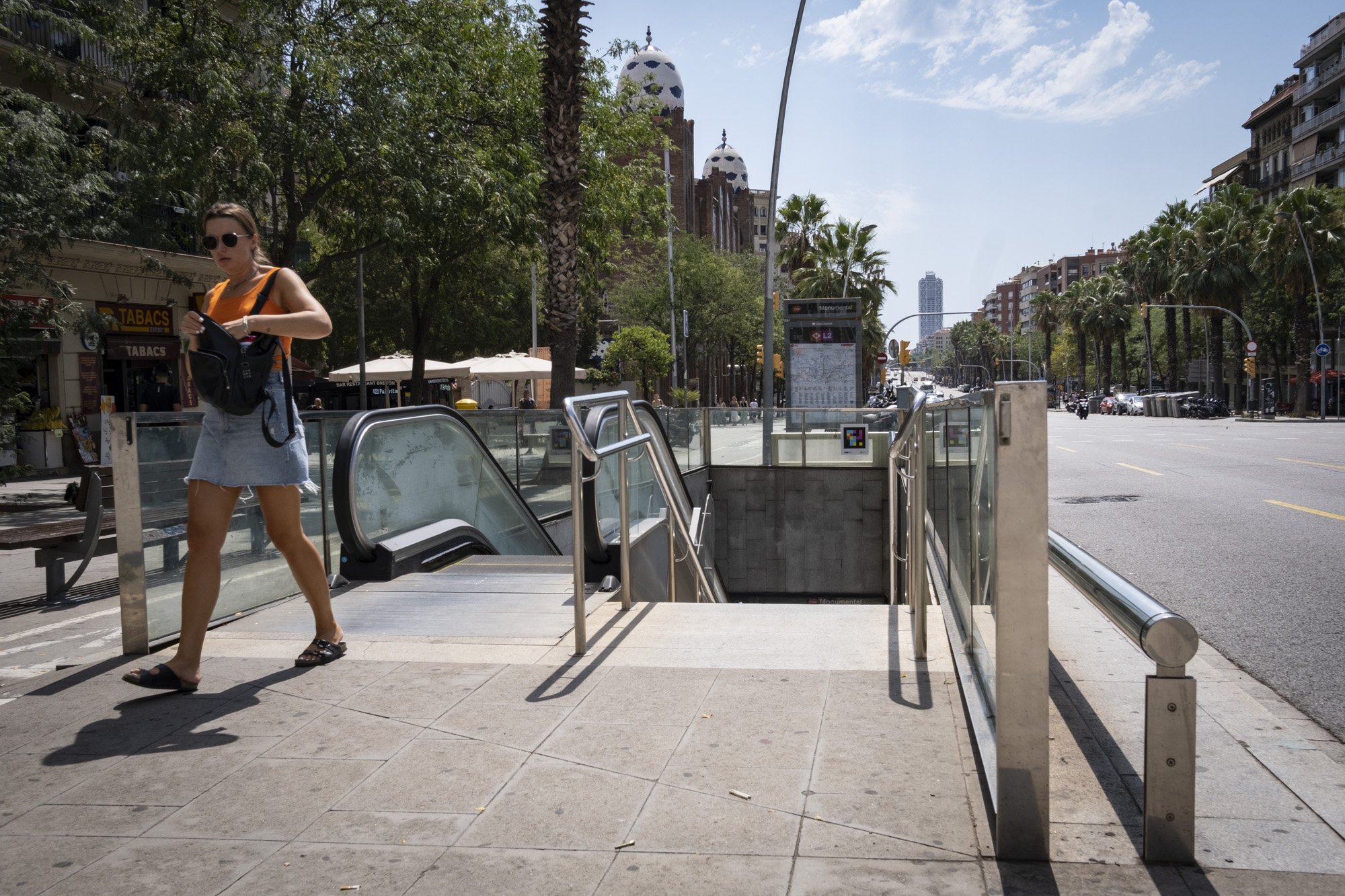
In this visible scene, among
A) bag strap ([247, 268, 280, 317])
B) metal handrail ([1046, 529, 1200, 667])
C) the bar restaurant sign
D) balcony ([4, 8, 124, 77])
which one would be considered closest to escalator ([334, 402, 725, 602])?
bag strap ([247, 268, 280, 317])

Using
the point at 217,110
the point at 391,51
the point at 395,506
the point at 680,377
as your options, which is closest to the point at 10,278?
the point at 217,110

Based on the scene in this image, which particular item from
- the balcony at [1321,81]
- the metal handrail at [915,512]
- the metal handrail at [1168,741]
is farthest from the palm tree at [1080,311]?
the metal handrail at [1168,741]

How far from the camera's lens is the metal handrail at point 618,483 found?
482 centimetres

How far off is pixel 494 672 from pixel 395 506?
2990 mm

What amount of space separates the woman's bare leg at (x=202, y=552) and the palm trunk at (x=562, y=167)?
11.7 meters

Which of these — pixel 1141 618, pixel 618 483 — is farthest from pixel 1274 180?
pixel 1141 618

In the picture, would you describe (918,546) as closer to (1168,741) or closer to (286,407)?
(1168,741)

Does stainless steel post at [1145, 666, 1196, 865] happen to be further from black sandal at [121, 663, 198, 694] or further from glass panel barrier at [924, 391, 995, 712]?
black sandal at [121, 663, 198, 694]

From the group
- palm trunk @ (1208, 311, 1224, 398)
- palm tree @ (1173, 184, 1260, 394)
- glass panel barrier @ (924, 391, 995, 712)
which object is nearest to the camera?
glass panel barrier @ (924, 391, 995, 712)

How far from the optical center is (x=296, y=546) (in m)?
4.55

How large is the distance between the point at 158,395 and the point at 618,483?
2304cm

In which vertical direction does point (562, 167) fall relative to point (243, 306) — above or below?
above

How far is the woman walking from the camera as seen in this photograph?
4.24 m

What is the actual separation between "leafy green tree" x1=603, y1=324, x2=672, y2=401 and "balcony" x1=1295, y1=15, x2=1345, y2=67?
48355mm
